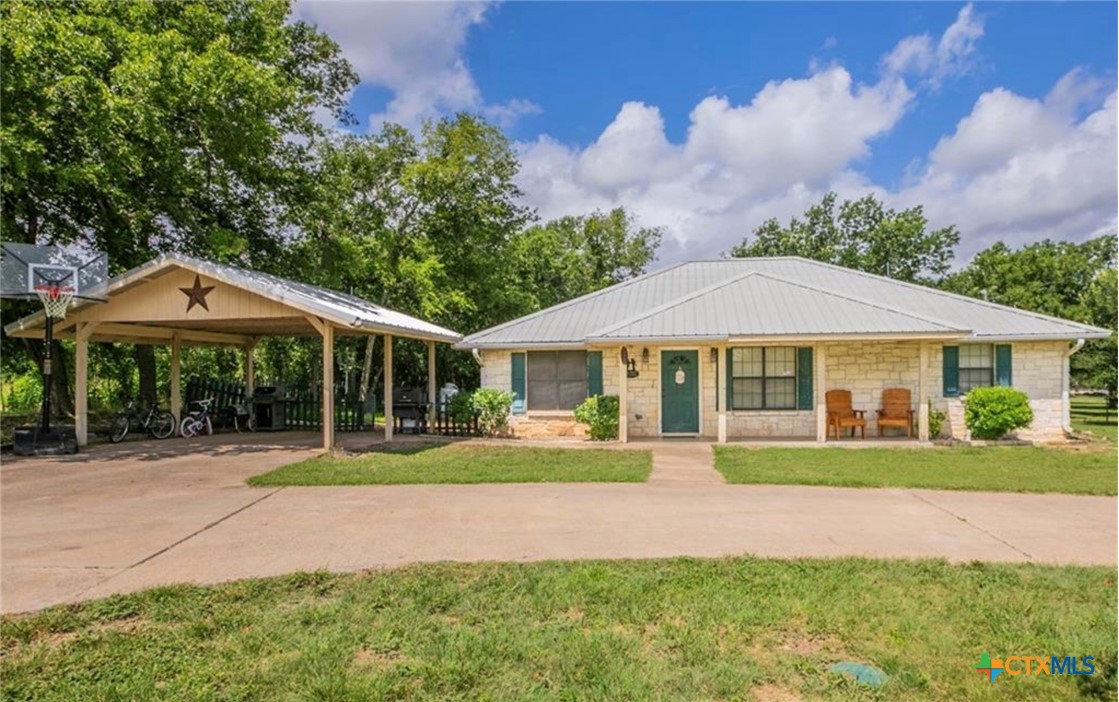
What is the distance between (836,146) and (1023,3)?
6.78m

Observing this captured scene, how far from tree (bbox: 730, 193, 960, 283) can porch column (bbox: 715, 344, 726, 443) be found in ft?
68.2

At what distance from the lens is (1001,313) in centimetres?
1459

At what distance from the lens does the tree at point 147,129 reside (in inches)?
455

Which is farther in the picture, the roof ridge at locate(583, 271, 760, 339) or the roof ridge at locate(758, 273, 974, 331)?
the roof ridge at locate(583, 271, 760, 339)

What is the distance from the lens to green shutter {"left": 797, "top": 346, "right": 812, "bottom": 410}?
14.0 metres

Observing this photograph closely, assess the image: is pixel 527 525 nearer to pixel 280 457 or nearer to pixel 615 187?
pixel 280 457

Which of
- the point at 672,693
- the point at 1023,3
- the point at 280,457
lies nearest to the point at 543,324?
the point at 280,457

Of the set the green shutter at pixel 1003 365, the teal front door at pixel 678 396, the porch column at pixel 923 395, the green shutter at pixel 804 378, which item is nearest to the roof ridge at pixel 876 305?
the porch column at pixel 923 395

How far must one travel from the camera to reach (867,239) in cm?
3172

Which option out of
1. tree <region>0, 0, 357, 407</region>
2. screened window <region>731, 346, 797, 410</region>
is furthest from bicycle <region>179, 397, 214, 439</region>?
screened window <region>731, 346, 797, 410</region>

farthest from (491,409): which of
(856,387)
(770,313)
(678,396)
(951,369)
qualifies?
(951,369)

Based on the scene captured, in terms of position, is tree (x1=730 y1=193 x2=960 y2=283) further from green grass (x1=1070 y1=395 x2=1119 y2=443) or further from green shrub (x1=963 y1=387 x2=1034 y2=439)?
green shrub (x1=963 y1=387 x2=1034 y2=439)

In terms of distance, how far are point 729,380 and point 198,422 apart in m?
12.3

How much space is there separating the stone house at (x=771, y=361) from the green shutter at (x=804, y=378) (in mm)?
23
